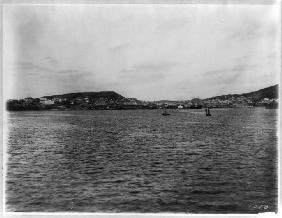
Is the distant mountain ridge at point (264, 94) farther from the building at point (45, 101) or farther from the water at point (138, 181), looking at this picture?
the building at point (45, 101)

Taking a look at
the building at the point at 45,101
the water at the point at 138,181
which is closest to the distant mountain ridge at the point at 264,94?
the water at the point at 138,181

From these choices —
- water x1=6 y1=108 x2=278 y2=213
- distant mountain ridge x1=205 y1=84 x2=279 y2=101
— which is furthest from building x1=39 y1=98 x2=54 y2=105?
distant mountain ridge x1=205 y1=84 x2=279 y2=101

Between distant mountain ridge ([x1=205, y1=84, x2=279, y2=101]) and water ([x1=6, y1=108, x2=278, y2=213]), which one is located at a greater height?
A: distant mountain ridge ([x1=205, y1=84, x2=279, y2=101])

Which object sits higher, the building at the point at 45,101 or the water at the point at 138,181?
the building at the point at 45,101

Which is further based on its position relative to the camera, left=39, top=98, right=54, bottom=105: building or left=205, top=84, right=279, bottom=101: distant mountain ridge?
left=39, top=98, right=54, bottom=105: building

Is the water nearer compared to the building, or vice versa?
the water

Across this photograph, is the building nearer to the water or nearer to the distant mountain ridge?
the water

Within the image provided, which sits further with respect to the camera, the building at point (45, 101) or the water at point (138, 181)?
the building at point (45, 101)

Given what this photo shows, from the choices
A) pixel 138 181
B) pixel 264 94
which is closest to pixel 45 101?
pixel 138 181

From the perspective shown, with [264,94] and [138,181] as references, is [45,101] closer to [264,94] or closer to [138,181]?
[138,181]

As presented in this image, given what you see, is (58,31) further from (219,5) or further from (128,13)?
(219,5)

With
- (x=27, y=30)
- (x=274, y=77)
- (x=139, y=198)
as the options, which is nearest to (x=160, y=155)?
(x=139, y=198)

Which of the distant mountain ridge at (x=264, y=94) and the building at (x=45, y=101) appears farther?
the building at (x=45, y=101)
